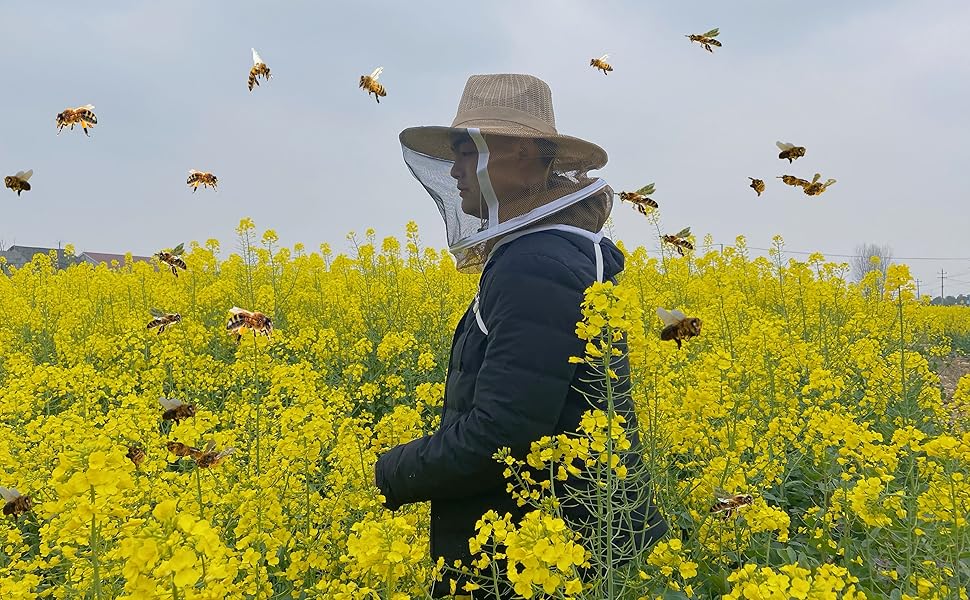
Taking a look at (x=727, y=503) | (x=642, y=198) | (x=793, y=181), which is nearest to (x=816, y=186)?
(x=793, y=181)

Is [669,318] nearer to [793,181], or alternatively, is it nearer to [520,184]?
[520,184]

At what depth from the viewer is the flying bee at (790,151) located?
318cm

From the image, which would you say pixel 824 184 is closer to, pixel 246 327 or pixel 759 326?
pixel 759 326

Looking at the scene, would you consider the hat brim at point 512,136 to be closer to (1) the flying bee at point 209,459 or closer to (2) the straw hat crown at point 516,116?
(2) the straw hat crown at point 516,116

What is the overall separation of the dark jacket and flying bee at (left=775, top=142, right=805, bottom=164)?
77.4 inches

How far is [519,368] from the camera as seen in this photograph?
1421 millimetres

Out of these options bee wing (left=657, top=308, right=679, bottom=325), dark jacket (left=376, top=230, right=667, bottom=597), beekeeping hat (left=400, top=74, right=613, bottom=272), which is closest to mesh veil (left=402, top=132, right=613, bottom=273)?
beekeeping hat (left=400, top=74, right=613, bottom=272)

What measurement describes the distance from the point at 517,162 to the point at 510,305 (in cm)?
50

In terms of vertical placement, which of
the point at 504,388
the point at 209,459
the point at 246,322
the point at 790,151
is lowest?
the point at 209,459

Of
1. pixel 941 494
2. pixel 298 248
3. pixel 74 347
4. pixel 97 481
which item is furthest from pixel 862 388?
pixel 298 248

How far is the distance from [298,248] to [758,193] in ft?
21.1

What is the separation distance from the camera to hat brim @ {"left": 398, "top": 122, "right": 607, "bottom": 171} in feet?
5.53

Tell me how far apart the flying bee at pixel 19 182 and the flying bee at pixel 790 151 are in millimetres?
3925

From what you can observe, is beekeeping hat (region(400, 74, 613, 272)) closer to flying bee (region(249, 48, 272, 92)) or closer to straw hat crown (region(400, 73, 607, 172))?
straw hat crown (region(400, 73, 607, 172))
